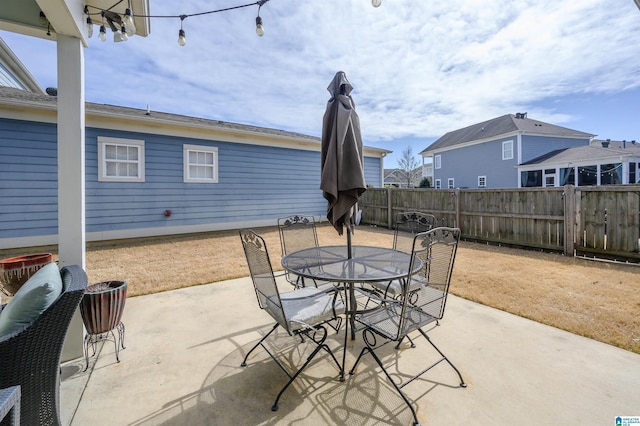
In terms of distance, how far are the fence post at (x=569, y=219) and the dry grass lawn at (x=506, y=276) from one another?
0.29m

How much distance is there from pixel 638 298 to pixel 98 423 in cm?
574

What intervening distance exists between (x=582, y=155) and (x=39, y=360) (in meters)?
22.4

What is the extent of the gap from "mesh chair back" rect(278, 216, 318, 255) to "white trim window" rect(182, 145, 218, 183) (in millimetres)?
5805

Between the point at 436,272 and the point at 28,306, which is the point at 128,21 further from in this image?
the point at 436,272

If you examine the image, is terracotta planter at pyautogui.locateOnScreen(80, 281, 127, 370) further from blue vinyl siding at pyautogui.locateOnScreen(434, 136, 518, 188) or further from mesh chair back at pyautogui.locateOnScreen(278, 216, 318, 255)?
blue vinyl siding at pyautogui.locateOnScreen(434, 136, 518, 188)

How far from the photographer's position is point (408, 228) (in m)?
3.89

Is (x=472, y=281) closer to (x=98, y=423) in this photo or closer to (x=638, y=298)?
(x=638, y=298)

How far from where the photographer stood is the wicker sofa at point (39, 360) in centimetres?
129

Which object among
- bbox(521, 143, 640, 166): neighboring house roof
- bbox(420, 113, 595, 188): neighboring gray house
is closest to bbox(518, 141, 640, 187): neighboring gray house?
bbox(521, 143, 640, 166): neighboring house roof

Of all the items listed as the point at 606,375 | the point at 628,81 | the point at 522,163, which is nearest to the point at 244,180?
the point at 606,375

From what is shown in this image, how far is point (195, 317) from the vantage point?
3195mm

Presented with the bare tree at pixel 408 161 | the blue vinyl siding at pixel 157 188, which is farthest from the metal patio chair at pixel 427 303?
the bare tree at pixel 408 161

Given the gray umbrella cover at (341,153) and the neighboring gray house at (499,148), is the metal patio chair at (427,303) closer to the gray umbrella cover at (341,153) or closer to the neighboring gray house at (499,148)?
the gray umbrella cover at (341,153)

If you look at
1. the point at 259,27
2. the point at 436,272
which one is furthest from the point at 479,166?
the point at 436,272
